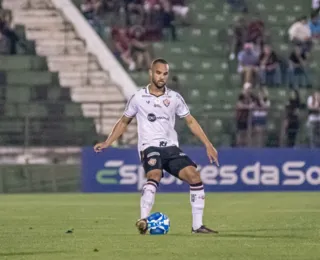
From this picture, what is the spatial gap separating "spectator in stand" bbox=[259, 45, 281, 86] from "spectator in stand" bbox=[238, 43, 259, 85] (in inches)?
8.0

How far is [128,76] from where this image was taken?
101ft

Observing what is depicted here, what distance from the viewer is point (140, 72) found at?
30.9 m

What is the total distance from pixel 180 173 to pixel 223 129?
1384 cm

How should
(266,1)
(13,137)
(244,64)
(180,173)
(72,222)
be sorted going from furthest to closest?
1. (266,1)
2. (244,64)
3. (13,137)
4. (72,222)
5. (180,173)

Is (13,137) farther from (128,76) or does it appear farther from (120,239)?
(120,239)

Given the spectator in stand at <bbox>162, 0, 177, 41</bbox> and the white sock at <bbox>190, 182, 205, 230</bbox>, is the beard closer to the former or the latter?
the white sock at <bbox>190, 182, 205, 230</bbox>

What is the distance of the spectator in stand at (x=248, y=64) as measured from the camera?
101 ft

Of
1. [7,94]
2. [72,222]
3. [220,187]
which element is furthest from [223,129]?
[72,222]

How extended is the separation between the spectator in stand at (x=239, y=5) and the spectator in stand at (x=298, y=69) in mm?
2004

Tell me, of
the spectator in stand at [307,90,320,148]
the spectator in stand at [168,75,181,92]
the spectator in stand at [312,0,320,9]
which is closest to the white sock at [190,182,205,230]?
the spectator in stand at [307,90,320,148]

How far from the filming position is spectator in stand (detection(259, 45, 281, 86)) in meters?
31.2

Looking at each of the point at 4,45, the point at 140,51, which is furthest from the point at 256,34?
the point at 4,45

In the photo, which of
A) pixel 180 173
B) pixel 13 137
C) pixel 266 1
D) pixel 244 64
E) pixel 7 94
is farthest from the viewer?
pixel 266 1

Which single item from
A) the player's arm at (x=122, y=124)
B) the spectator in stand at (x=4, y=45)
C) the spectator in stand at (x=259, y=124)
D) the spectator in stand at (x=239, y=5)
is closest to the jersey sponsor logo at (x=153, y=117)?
the player's arm at (x=122, y=124)
